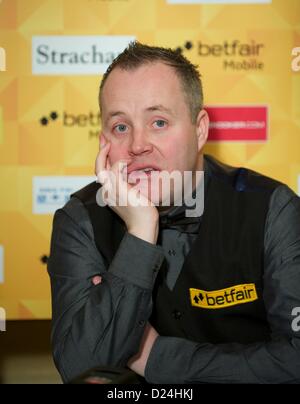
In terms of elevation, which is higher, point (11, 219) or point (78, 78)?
point (78, 78)

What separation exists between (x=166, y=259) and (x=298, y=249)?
39 cm

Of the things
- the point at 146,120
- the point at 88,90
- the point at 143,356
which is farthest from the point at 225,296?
the point at 88,90

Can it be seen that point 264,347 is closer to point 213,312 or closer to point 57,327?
point 213,312

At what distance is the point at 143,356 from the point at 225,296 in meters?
0.31

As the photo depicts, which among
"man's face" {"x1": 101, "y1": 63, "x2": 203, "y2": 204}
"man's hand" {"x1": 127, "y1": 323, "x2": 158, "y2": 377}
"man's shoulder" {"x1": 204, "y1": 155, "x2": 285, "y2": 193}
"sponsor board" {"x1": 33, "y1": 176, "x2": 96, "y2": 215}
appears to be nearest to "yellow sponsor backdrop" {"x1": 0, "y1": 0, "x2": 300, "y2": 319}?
"sponsor board" {"x1": 33, "y1": 176, "x2": 96, "y2": 215}

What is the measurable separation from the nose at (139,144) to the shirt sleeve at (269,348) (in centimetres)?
41

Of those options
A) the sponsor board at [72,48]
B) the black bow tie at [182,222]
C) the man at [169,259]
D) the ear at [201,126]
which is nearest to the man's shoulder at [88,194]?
the man at [169,259]

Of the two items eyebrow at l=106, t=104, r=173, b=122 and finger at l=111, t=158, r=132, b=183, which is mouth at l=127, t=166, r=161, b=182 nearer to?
finger at l=111, t=158, r=132, b=183

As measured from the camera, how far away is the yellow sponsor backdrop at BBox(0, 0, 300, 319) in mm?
2246

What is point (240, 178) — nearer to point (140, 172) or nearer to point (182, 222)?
point (182, 222)

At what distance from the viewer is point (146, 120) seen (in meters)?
1.54

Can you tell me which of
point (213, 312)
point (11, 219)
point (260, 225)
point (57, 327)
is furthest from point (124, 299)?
point (11, 219)
